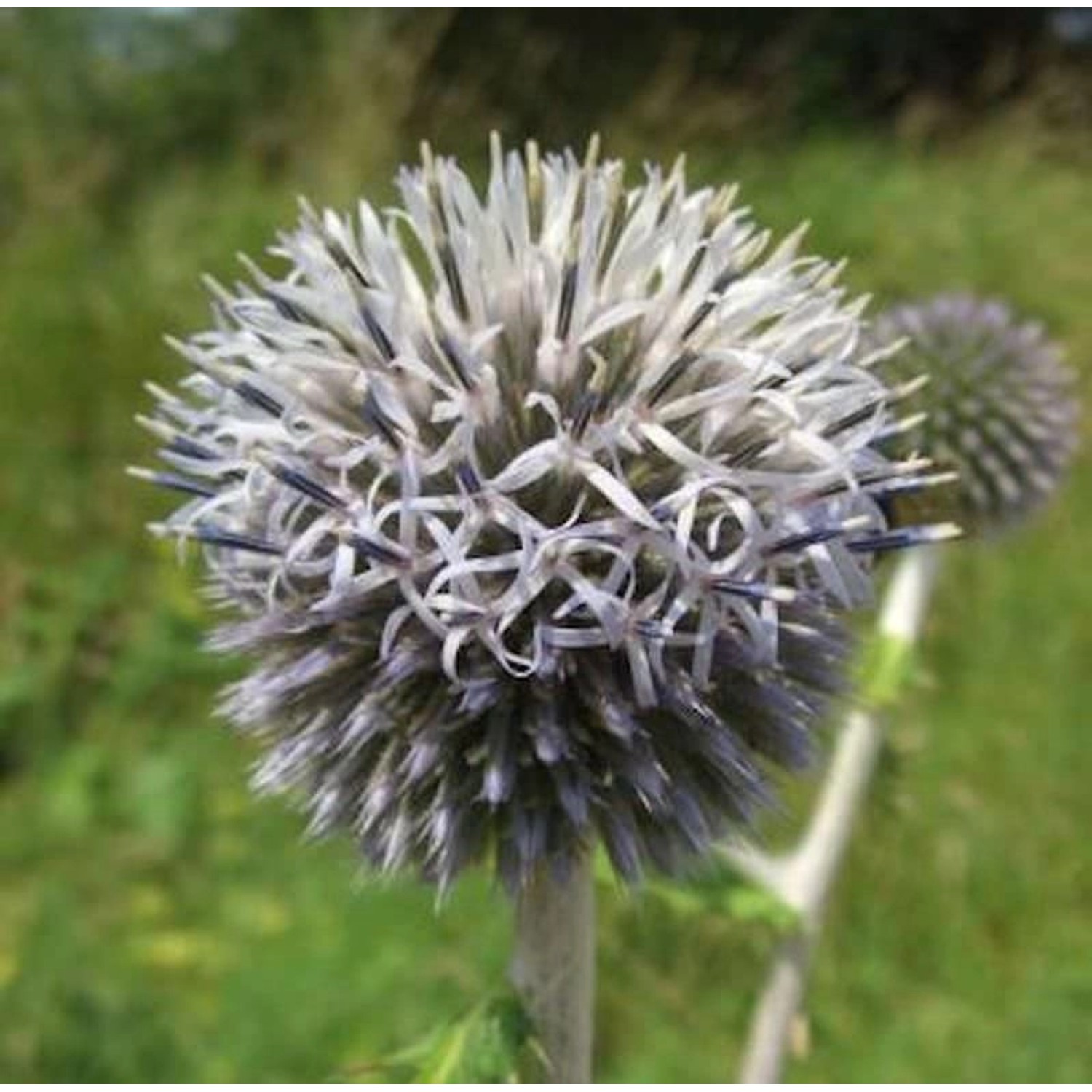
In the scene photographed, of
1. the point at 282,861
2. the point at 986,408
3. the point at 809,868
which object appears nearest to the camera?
the point at 809,868

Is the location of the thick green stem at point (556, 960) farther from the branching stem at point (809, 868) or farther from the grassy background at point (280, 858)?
the grassy background at point (280, 858)

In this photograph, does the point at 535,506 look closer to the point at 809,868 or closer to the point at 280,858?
the point at 809,868

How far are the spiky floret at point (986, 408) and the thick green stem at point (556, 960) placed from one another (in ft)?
2.40

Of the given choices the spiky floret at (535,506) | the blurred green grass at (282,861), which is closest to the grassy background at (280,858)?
the blurred green grass at (282,861)

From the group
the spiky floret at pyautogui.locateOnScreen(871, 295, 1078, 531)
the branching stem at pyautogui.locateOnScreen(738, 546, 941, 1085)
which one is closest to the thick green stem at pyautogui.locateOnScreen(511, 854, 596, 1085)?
the branching stem at pyautogui.locateOnScreen(738, 546, 941, 1085)

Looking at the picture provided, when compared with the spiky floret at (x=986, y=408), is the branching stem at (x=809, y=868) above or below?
below

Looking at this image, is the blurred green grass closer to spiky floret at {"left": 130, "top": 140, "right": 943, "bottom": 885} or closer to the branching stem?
the branching stem

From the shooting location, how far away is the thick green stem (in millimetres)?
1062

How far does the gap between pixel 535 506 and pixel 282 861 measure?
7.68 ft

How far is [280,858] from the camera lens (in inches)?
127

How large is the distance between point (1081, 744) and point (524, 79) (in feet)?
10.7

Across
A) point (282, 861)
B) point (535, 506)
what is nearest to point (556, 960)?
point (535, 506)

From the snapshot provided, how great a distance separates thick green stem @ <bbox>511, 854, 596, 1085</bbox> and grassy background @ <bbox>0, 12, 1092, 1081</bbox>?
93 cm

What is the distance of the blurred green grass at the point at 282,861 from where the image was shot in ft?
8.99
